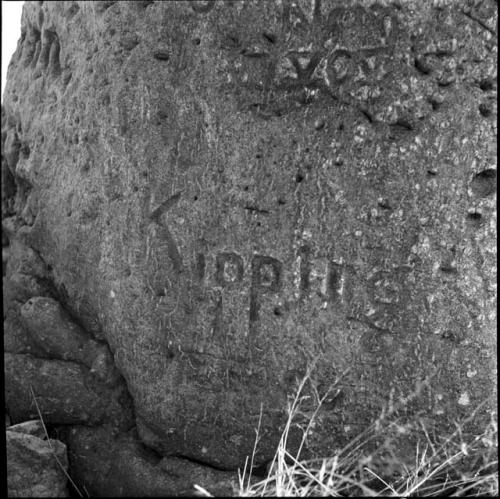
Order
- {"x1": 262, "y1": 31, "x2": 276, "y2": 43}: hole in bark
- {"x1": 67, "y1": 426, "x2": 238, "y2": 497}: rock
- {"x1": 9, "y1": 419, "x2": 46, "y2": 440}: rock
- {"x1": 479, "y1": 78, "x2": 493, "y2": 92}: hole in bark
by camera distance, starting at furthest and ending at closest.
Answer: {"x1": 9, "y1": 419, "x2": 46, "y2": 440}: rock, {"x1": 67, "y1": 426, "x2": 238, "y2": 497}: rock, {"x1": 262, "y1": 31, "x2": 276, "y2": 43}: hole in bark, {"x1": 479, "y1": 78, "x2": 493, "y2": 92}: hole in bark

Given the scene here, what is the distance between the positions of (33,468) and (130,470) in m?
0.33

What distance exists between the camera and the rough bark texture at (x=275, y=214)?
278 cm

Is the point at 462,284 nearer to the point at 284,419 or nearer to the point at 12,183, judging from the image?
the point at 284,419

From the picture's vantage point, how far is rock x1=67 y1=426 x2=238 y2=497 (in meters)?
3.01

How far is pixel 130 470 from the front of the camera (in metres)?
3.11

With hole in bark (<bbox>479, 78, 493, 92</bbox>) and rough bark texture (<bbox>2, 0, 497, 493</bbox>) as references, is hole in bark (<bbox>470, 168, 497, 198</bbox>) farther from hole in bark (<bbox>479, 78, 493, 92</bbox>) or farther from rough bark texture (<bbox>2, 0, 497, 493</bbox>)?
hole in bark (<bbox>479, 78, 493, 92</bbox>)

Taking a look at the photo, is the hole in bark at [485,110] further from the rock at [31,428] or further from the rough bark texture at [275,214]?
the rock at [31,428]

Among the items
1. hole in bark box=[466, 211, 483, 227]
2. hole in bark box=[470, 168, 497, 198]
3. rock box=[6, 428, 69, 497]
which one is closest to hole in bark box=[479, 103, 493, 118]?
hole in bark box=[470, 168, 497, 198]

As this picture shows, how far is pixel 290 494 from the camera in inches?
102

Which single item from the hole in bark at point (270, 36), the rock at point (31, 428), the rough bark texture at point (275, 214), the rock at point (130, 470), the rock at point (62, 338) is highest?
the hole in bark at point (270, 36)

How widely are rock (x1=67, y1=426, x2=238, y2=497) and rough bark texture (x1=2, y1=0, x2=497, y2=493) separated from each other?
0.13 ft

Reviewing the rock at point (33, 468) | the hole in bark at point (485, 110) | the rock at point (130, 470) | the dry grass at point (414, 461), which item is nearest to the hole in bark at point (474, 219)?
the hole in bark at point (485, 110)

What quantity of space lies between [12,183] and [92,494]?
1.33 meters

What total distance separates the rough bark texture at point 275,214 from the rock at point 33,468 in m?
0.22
